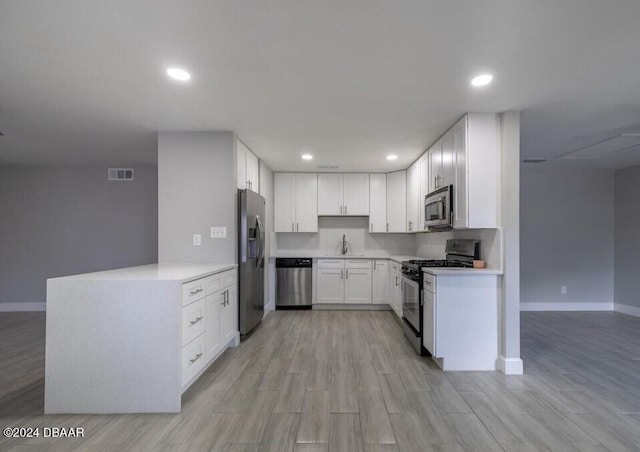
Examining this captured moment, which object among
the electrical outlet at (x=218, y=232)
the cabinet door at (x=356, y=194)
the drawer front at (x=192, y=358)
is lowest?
the drawer front at (x=192, y=358)

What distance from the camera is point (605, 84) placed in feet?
7.59

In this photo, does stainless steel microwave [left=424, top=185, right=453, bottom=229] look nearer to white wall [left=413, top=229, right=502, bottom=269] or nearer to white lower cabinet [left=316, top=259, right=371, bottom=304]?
white wall [left=413, top=229, right=502, bottom=269]

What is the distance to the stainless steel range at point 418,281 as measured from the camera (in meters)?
3.23

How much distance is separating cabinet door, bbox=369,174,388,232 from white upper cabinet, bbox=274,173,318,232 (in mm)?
975

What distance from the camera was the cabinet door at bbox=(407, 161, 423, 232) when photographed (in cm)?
454

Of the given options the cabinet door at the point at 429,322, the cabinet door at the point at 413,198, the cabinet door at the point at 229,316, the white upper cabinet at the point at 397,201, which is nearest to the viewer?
the cabinet door at the point at 429,322

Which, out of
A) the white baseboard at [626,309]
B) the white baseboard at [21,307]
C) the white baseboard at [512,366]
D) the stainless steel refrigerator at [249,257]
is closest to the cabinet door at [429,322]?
the white baseboard at [512,366]

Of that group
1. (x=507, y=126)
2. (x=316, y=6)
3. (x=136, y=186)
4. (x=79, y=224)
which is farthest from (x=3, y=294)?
(x=507, y=126)

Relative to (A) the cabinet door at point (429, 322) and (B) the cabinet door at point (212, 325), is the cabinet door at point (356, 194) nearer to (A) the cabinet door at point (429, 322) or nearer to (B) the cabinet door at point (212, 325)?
(A) the cabinet door at point (429, 322)

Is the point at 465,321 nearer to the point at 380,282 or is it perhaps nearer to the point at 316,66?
the point at 380,282

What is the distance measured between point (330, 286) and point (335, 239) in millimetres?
983

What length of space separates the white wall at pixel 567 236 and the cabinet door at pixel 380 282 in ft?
7.58

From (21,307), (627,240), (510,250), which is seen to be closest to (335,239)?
(510,250)
